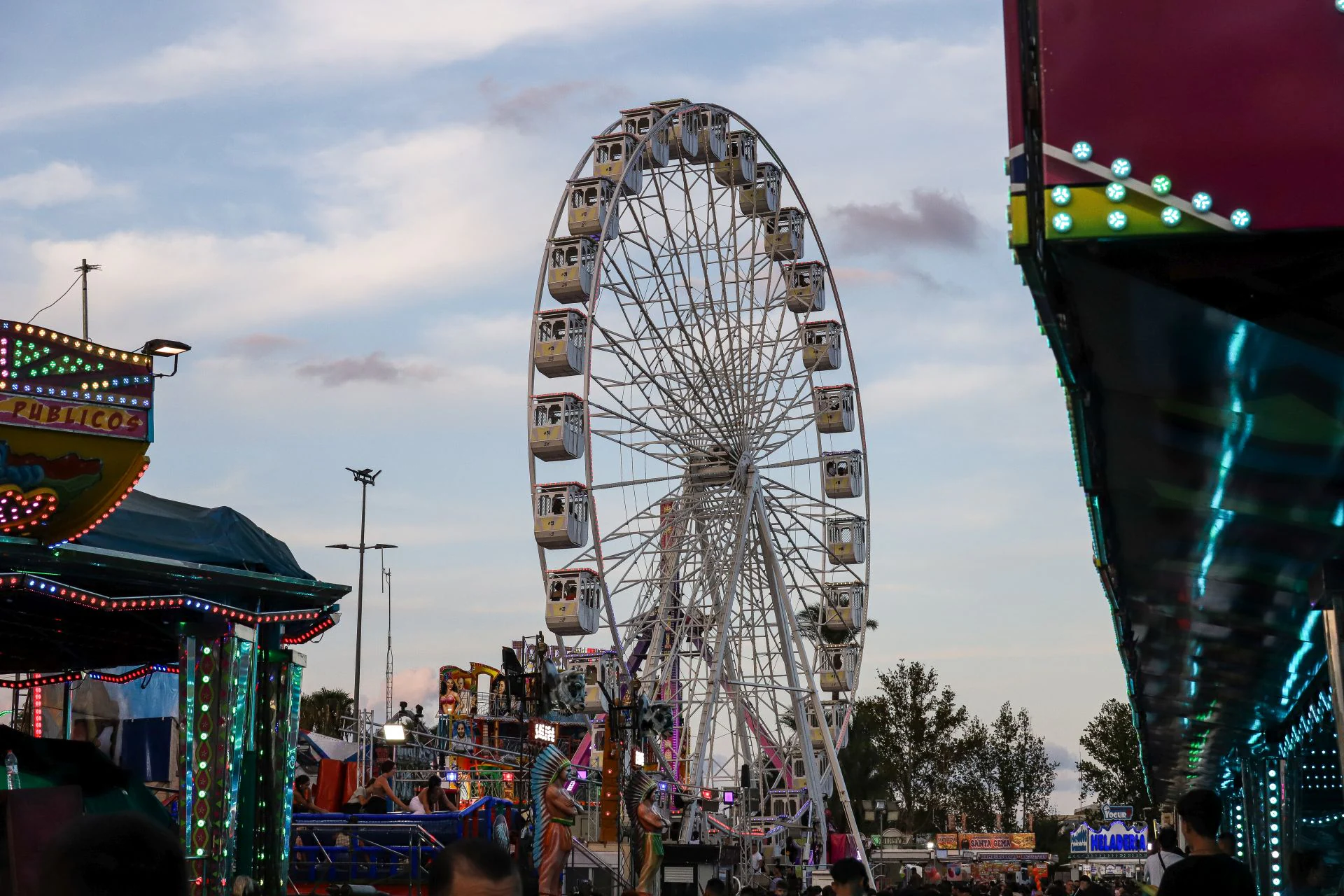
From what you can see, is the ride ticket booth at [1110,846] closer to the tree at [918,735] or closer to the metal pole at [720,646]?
the metal pole at [720,646]

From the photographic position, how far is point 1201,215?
4.38 metres

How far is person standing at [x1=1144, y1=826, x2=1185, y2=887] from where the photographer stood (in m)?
11.7

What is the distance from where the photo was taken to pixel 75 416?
977 cm

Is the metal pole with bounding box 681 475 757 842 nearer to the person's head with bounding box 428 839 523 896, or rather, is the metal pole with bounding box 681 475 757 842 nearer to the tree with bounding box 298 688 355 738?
the person's head with bounding box 428 839 523 896

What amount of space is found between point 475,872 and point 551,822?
1053cm

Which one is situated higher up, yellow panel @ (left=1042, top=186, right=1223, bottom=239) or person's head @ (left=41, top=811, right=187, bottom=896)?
yellow panel @ (left=1042, top=186, right=1223, bottom=239)

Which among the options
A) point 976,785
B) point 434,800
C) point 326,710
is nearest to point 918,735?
point 976,785

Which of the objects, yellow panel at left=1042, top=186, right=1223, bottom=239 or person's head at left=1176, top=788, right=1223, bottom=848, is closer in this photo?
yellow panel at left=1042, top=186, right=1223, bottom=239

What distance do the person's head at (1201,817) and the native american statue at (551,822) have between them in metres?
6.78

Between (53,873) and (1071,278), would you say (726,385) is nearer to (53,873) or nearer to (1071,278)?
(1071,278)

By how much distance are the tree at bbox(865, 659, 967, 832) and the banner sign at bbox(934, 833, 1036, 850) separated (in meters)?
16.6

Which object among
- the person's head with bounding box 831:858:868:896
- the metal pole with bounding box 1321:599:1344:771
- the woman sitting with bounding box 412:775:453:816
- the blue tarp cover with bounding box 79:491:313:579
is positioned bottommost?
the woman sitting with bounding box 412:775:453:816

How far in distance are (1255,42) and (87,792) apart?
370 inches

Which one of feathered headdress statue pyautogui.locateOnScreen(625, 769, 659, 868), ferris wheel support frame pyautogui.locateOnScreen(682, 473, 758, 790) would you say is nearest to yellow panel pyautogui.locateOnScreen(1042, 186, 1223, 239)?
feathered headdress statue pyautogui.locateOnScreen(625, 769, 659, 868)
